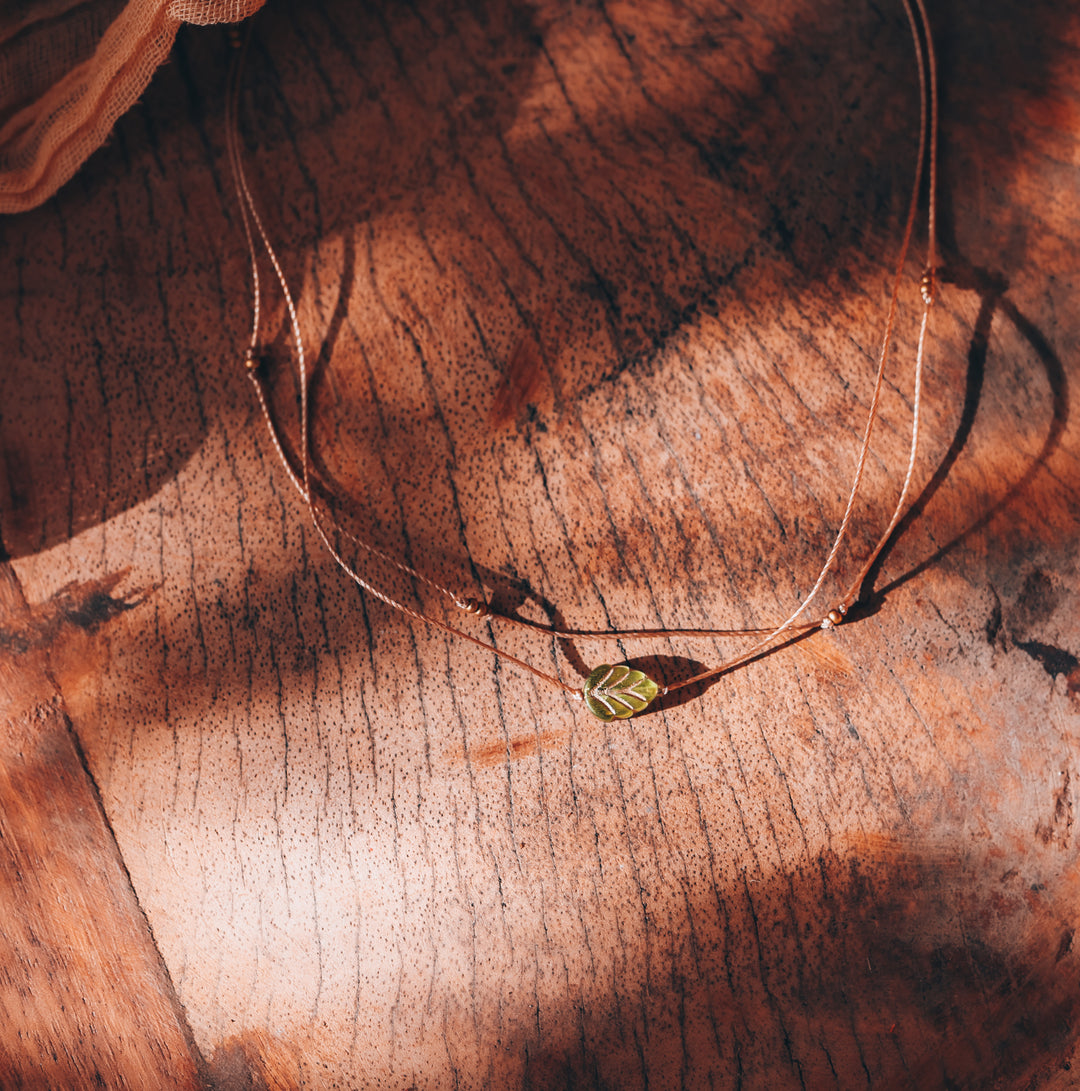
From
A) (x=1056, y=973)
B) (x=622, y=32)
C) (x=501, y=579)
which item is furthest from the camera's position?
(x=622, y=32)

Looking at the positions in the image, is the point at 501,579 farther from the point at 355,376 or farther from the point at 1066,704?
the point at 1066,704

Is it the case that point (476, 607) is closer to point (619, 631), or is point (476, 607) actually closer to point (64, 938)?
point (619, 631)

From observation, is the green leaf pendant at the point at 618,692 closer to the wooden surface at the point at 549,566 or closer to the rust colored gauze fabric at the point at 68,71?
the wooden surface at the point at 549,566

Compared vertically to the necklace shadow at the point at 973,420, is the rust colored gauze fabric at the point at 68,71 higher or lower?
higher

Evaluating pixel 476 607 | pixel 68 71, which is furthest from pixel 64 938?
pixel 68 71

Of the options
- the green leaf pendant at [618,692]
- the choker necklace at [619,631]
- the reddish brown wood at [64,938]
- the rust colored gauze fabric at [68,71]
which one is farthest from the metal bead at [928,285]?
the reddish brown wood at [64,938]

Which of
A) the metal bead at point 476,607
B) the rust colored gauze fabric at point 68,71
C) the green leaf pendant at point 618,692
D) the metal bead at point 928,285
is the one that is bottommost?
the green leaf pendant at point 618,692

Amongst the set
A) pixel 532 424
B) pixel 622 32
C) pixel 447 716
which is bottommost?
pixel 447 716

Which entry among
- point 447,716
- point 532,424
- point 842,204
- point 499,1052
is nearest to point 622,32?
point 842,204
